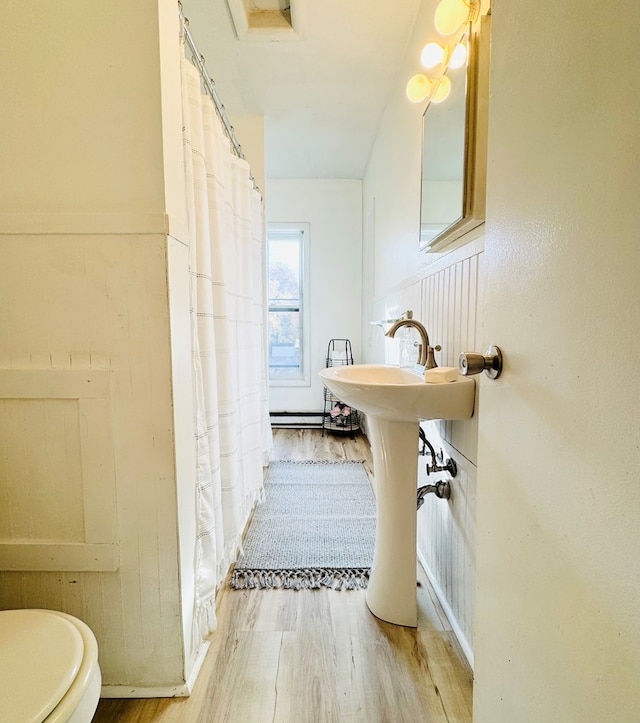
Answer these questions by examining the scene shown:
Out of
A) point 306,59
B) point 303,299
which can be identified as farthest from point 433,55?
point 303,299

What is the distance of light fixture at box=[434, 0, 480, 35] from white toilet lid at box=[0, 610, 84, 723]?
184 cm

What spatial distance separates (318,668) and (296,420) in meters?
2.80

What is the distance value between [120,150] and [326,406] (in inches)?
125

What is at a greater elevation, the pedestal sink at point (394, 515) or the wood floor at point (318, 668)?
the pedestal sink at point (394, 515)

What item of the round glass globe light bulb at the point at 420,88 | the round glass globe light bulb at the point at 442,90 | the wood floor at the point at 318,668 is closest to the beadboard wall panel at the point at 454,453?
the wood floor at the point at 318,668

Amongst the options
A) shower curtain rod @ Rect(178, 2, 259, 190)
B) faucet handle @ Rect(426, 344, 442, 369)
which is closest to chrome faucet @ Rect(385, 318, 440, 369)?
faucet handle @ Rect(426, 344, 442, 369)

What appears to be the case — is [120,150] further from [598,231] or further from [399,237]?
[399,237]

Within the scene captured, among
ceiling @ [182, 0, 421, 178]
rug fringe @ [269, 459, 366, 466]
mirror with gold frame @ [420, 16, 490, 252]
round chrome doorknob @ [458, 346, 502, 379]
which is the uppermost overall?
ceiling @ [182, 0, 421, 178]

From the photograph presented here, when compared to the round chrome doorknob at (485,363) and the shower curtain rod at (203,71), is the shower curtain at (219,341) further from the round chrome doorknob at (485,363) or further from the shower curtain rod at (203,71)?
the round chrome doorknob at (485,363)

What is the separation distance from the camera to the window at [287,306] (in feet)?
12.7

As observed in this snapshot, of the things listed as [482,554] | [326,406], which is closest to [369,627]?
[482,554]

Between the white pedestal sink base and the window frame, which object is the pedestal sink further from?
the window frame

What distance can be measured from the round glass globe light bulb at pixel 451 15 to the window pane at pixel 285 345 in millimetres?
2820

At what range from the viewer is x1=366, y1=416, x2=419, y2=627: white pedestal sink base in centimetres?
126
